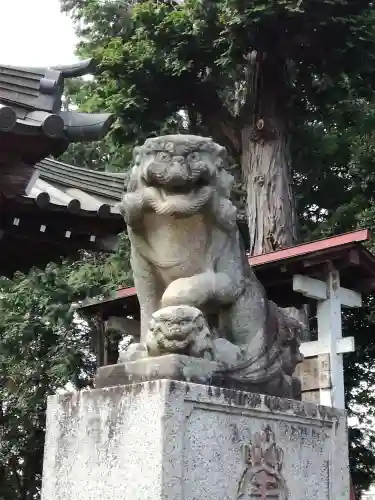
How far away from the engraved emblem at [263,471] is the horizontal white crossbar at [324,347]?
4027 millimetres

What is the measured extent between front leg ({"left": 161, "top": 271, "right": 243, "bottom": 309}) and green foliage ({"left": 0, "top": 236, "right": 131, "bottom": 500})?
7.30 meters

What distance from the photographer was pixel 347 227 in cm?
1130

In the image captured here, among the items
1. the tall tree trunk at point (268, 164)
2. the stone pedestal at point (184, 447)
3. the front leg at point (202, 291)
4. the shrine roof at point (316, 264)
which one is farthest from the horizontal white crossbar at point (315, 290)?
the front leg at point (202, 291)

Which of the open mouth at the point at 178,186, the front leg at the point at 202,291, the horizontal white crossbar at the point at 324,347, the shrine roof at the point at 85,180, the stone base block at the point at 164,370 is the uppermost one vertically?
the shrine roof at the point at 85,180

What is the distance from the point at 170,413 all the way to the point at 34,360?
32.4ft

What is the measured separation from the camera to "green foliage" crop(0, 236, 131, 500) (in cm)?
1108

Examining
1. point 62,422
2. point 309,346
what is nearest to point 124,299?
point 309,346

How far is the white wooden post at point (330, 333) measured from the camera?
738 centimetres

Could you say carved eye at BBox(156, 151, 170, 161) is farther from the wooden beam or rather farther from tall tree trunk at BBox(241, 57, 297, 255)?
tall tree trunk at BBox(241, 57, 297, 255)

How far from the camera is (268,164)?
36.8ft

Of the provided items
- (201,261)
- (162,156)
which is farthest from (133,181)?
(201,261)

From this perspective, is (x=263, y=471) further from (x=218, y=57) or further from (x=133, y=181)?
(x=218, y=57)

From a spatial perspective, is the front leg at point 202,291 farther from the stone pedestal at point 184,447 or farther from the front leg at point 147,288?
the stone pedestal at point 184,447

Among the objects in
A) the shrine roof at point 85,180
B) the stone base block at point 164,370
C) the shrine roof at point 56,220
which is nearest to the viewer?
the stone base block at point 164,370
